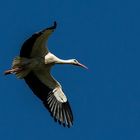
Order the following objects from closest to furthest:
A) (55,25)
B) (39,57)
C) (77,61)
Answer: (55,25)
(39,57)
(77,61)

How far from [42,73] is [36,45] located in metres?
1.14

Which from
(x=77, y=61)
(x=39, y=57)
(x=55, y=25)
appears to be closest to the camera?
(x=55, y=25)

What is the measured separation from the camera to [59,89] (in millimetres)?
24266

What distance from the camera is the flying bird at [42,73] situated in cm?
2322

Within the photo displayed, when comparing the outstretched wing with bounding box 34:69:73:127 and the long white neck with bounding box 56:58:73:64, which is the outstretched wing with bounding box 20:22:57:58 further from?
the outstretched wing with bounding box 34:69:73:127

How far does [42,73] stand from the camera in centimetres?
2406

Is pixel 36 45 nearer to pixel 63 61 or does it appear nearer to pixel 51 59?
pixel 51 59

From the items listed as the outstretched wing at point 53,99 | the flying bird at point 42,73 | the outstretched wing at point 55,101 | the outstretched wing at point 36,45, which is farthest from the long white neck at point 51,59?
the outstretched wing at point 53,99

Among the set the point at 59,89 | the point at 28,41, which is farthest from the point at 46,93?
the point at 28,41

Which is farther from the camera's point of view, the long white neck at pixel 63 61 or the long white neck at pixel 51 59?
the long white neck at pixel 63 61

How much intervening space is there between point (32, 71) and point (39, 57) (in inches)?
24.4

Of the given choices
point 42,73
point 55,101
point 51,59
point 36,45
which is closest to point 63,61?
point 51,59

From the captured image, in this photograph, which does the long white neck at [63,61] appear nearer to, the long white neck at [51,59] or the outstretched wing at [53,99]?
the long white neck at [51,59]

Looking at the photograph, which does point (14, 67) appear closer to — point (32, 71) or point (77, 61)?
point (32, 71)
